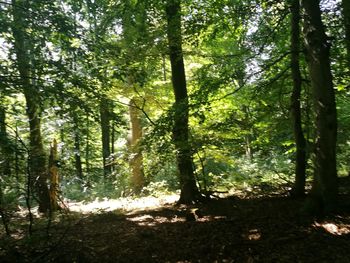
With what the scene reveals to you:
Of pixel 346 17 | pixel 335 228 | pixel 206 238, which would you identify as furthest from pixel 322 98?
pixel 206 238

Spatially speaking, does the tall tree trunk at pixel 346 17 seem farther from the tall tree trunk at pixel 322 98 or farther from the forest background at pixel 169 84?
the tall tree trunk at pixel 322 98

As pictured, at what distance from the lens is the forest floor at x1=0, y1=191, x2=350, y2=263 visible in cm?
542

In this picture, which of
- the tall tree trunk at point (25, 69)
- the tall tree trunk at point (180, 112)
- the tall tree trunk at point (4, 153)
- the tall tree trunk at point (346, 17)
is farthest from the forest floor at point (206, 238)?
the tall tree trunk at point (346, 17)

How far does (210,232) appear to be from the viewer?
22.0ft

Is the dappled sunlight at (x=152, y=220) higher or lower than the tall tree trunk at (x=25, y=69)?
lower

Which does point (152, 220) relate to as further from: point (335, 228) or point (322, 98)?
point (322, 98)

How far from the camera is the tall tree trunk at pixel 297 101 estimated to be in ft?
25.4

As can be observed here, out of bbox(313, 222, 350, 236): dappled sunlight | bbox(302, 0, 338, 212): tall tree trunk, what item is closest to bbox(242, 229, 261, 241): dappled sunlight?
bbox(313, 222, 350, 236): dappled sunlight

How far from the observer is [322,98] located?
6094mm

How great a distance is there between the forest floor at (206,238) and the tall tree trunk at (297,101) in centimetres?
59

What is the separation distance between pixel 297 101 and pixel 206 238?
12.3ft

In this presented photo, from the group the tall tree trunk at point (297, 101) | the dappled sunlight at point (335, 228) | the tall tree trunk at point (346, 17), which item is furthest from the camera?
the tall tree trunk at point (297, 101)

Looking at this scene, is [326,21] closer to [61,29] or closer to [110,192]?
[61,29]

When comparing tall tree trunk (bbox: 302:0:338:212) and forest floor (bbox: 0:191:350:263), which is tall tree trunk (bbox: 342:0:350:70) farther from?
forest floor (bbox: 0:191:350:263)
